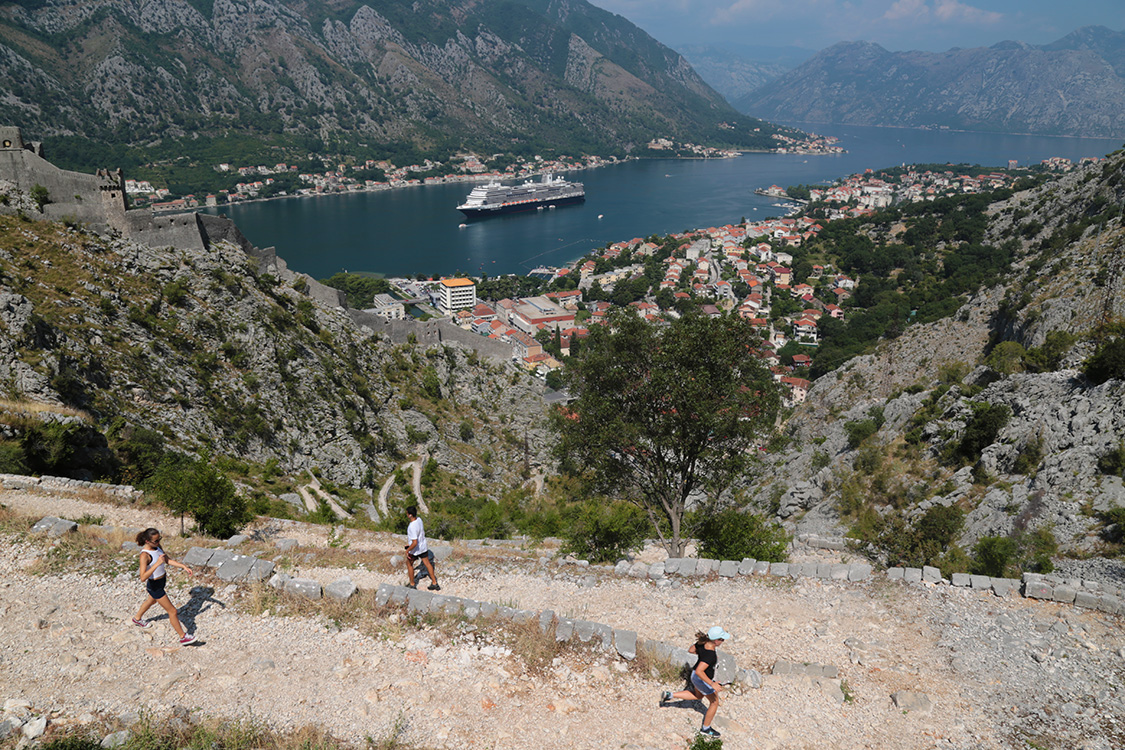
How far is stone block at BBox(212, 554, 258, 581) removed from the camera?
23.1 ft

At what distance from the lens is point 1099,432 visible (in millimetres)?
12516

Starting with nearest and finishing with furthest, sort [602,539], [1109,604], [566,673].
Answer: [566,673] < [1109,604] < [602,539]

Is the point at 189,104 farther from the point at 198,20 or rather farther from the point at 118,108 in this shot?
the point at 198,20

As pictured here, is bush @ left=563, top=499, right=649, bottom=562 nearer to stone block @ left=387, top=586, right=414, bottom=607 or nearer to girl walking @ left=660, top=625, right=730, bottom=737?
stone block @ left=387, top=586, right=414, bottom=607

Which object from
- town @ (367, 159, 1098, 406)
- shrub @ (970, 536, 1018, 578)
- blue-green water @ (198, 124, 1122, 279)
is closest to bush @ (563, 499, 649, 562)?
shrub @ (970, 536, 1018, 578)

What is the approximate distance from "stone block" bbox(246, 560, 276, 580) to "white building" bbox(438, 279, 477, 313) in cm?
5952

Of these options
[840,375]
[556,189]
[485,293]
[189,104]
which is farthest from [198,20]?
[840,375]

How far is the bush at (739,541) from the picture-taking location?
9.95m

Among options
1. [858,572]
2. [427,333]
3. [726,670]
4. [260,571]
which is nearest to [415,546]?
[260,571]

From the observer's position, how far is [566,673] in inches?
240

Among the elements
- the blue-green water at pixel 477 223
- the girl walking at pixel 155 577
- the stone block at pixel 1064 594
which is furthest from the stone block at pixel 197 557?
the blue-green water at pixel 477 223

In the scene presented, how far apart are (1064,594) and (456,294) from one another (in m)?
62.6

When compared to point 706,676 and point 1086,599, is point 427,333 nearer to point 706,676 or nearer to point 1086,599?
point 706,676

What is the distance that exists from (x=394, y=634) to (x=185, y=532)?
176 inches
